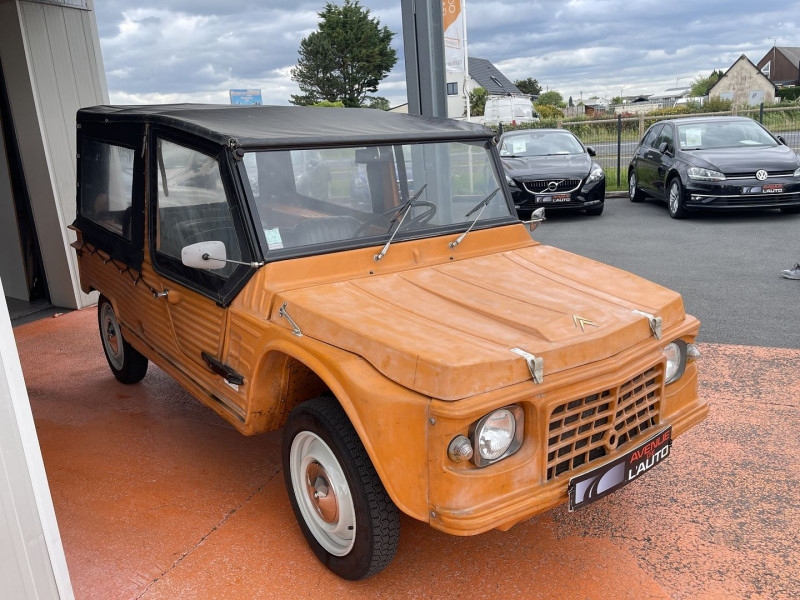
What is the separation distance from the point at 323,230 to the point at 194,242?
0.77m

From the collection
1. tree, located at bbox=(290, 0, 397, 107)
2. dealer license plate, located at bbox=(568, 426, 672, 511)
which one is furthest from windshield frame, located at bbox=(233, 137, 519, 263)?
tree, located at bbox=(290, 0, 397, 107)

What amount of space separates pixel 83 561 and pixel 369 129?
2.55 m

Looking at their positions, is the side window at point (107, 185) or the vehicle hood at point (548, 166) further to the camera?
the vehicle hood at point (548, 166)

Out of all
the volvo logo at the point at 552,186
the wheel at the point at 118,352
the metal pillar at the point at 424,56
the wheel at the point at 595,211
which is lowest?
the wheel at the point at 595,211

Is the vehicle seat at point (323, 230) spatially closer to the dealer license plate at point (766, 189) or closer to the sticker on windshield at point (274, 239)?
the sticker on windshield at point (274, 239)

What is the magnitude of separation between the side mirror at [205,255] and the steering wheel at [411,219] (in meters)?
0.68

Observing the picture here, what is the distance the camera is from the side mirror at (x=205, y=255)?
3.11 m

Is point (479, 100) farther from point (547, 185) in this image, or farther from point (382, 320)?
point (382, 320)

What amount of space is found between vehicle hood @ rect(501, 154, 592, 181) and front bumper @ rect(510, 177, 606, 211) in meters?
0.20

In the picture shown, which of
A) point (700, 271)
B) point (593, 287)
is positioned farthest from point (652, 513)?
point (700, 271)

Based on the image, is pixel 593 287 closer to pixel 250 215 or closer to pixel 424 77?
pixel 250 215

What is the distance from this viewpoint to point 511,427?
254 cm

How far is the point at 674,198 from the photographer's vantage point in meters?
11.4

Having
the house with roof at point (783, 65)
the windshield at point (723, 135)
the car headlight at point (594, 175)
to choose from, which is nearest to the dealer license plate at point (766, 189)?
the windshield at point (723, 135)
